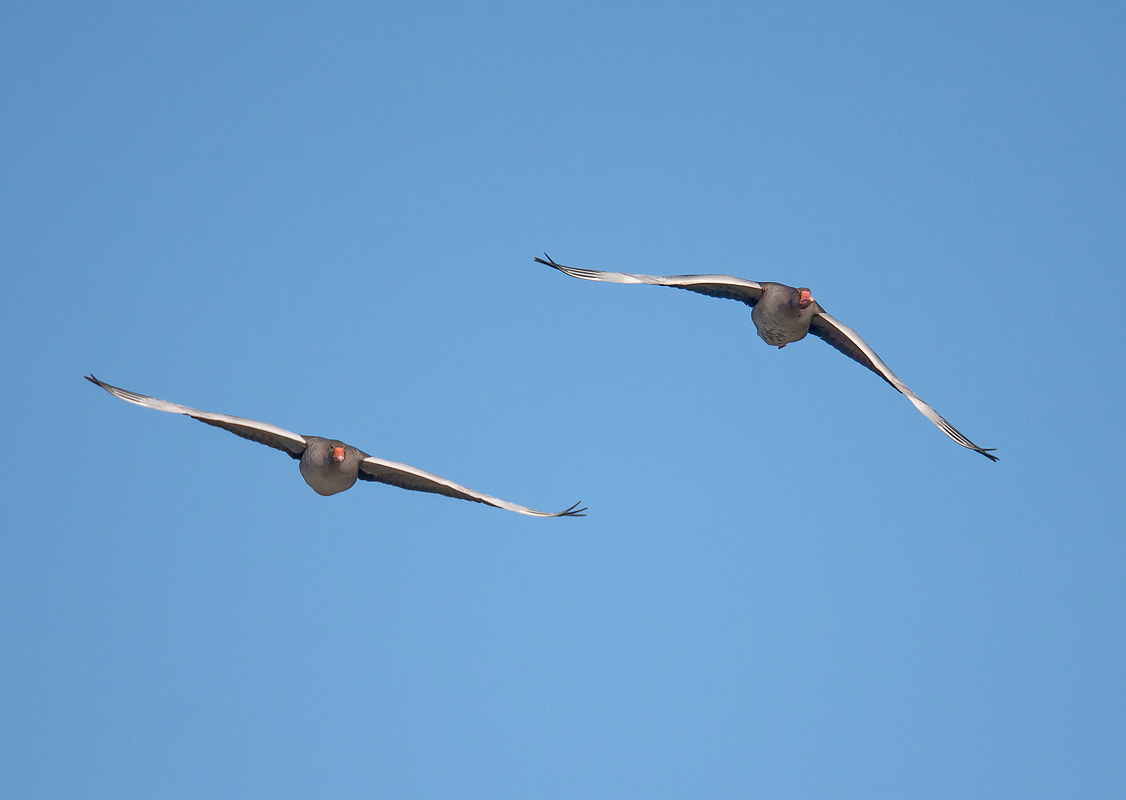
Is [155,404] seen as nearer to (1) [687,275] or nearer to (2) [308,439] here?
(2) [308,439]

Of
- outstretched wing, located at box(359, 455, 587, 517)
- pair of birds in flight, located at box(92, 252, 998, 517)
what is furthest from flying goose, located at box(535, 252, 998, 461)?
outstretched wing, located at box(359, 455, 587, 517)

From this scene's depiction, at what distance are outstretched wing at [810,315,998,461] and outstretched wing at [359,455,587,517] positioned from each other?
9248 millimetres

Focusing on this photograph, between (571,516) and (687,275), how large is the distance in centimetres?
721

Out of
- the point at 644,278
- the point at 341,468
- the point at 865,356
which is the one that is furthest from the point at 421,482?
the point at 865,356

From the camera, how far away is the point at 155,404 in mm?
30125

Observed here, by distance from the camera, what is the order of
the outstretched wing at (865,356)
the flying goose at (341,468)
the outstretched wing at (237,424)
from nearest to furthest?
the outstretched wing at (237,424)
the flying goose at (341,468)
the outstretched wing at (865,356)

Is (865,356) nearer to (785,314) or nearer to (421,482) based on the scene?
(785,314)

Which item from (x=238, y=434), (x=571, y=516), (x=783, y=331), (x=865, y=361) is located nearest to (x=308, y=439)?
(x=238, y=434)

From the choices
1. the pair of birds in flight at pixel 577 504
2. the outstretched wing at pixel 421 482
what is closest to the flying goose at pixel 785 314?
the pair of birds in flight at pixel 577 504

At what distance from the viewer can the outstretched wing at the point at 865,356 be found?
35469mm

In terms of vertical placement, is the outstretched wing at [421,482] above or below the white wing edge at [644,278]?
below

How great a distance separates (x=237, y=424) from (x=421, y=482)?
16.5 feet

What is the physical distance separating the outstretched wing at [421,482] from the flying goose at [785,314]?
6.32 meters

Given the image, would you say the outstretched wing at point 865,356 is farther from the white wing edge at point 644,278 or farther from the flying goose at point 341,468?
the flying goose at point 341,468
